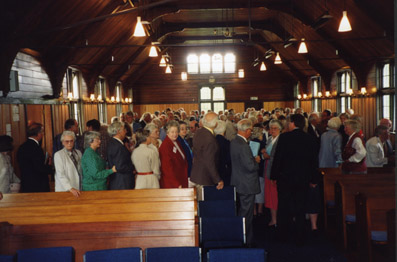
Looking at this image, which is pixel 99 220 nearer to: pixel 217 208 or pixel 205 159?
pixel 217 208

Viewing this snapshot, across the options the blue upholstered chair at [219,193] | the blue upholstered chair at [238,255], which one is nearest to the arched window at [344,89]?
the blue upholstered chair at [219,193]

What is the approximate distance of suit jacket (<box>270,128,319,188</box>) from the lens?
6.10 metres

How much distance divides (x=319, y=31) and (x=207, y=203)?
13570 mm

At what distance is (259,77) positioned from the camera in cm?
2847

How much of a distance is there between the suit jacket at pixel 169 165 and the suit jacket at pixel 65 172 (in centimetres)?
131

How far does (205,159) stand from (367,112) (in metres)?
12.9

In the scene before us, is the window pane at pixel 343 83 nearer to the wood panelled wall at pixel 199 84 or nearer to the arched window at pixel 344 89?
the arched window at pixel 344 89

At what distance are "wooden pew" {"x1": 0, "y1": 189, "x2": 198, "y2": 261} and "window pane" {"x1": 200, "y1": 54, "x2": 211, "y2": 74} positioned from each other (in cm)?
2352

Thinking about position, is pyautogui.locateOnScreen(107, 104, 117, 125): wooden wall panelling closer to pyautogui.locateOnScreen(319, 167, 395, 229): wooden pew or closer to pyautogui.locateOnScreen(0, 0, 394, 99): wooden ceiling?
pyautogui.locateOnScreen(0, 0, 394, 99): wooden ceiling

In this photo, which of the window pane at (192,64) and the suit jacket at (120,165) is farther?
the window pane at (192,64)

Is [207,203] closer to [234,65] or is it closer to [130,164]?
[130,164]

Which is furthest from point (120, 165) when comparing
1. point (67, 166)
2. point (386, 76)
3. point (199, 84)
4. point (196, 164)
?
point (199, 84)

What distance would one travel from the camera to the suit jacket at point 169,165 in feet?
21.3

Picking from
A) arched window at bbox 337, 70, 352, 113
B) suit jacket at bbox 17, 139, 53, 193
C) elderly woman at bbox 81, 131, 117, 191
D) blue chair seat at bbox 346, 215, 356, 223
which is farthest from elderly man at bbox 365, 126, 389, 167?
arched window at bbox 337, 70, 352, 113
